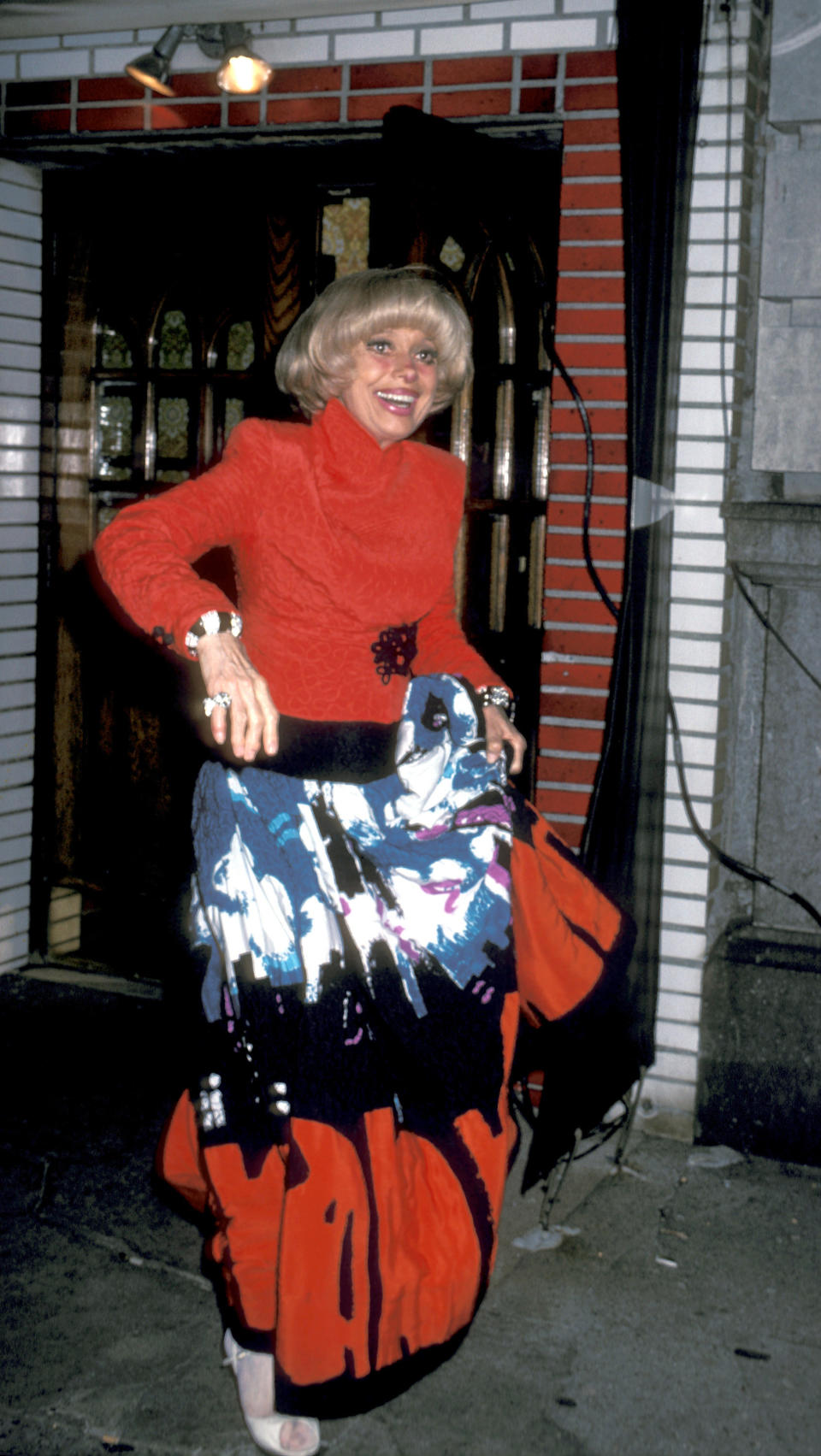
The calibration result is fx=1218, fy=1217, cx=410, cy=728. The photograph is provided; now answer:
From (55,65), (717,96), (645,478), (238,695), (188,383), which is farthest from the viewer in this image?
(188,383)

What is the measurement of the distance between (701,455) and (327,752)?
1633 mm

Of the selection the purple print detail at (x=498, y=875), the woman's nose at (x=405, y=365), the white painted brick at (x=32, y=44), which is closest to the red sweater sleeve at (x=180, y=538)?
the woman's nose at (x=405, y=365)

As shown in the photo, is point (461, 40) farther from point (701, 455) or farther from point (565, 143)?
point (701, 455)

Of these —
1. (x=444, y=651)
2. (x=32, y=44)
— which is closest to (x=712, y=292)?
(x=444, y=651)

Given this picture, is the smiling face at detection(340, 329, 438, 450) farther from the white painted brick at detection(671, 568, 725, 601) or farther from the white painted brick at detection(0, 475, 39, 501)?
the white painted brick at detection(0, 475, 39, 501)

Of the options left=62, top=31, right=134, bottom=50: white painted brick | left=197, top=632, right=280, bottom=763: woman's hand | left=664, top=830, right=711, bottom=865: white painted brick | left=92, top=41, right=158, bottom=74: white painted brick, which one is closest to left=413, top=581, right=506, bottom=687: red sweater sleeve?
left=197, top=632, right=280, bottom=763: woman's hand

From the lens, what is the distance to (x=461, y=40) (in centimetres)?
369

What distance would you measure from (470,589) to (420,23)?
1729 millimetres

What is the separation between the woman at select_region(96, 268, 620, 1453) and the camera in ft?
7.60

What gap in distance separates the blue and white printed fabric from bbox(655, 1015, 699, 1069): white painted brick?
1.35 meters

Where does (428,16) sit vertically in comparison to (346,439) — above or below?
above

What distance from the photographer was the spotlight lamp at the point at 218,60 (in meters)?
3.82

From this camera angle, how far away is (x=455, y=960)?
2471 millimetres

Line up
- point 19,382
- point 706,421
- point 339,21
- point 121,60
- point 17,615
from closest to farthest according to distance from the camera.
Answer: point 706,421 < point 339,21 < point 121,60 < point 19,382 < point 17,615
